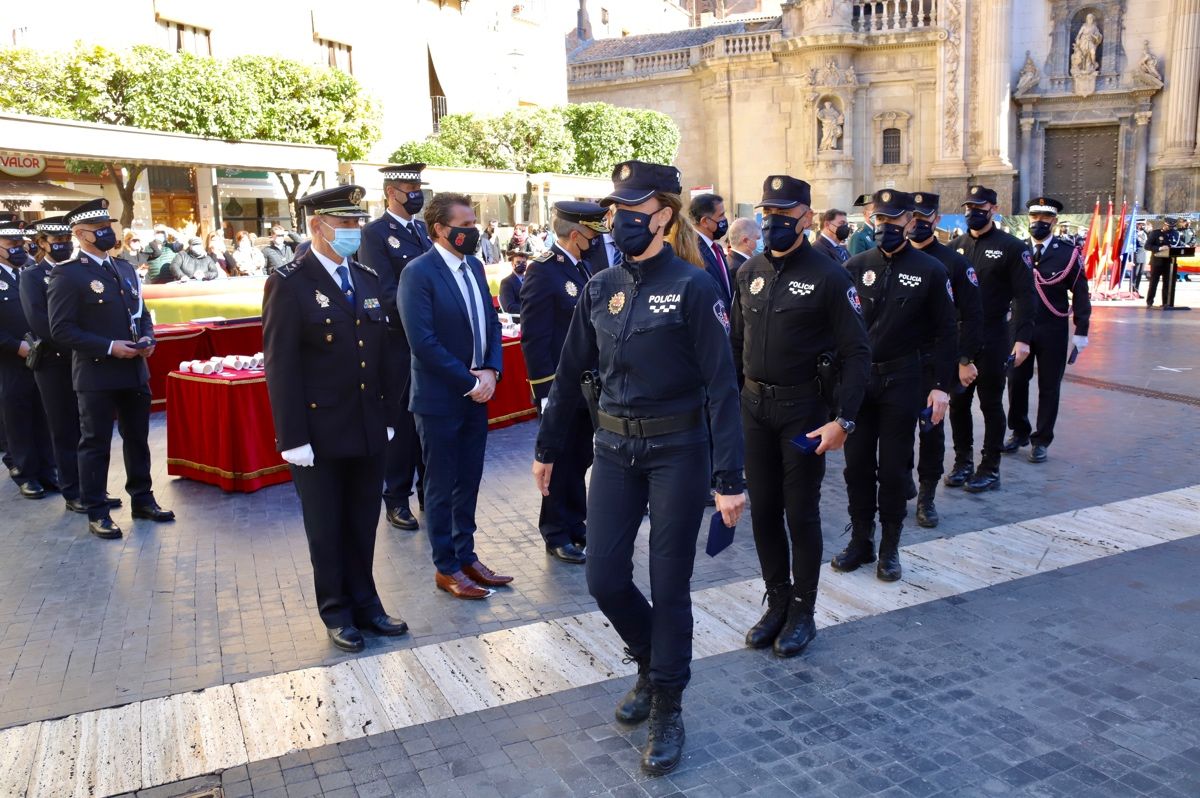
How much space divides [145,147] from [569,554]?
14708mm

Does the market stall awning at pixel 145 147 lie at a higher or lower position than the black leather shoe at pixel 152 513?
higher

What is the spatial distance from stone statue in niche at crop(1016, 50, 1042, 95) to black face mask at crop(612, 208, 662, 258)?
3338cm

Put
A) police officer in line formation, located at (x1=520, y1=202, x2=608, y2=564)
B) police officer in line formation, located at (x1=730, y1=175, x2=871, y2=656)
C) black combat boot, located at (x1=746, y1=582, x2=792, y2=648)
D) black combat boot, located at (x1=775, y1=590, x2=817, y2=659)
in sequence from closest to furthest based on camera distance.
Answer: police officer in line formation, located at (x1=730, y1=175, x2=871, y2=656) → black combat boot, located at (x1=775, y1=590, x2=817, y2=659) → black combat boot, located at (x1=746, y1=582, x2=792, y2=648) → police officer in line formation, located at (x1=520, y1=202, x2=608, y2=564)

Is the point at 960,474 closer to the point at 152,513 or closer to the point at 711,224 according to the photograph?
the point at 711,224

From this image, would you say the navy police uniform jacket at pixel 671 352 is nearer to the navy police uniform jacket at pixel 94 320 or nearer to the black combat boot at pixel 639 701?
the black combat boot at pixel 639 701

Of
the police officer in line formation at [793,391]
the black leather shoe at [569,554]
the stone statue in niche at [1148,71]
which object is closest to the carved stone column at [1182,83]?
the stone statue in niche at [1148,71]

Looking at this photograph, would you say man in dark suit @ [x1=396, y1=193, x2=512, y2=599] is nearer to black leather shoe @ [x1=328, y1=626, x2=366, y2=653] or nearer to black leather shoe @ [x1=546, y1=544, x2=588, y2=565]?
black leather shoe @ [x1=546, y1=544, x2=588, y2=565]

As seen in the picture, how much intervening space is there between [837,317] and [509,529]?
10.3ft

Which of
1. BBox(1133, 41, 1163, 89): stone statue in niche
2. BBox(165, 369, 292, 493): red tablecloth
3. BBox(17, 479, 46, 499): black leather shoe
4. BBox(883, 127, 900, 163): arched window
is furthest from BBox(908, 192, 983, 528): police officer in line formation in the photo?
BBox(883, 127, 900, 163): arched window

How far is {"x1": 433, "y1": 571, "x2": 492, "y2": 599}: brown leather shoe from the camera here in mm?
5500

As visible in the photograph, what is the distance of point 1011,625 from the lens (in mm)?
4945

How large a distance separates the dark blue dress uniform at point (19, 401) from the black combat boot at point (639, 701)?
234 inches

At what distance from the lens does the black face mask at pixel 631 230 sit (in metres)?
3.75

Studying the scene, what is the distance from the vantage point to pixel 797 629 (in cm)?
471
